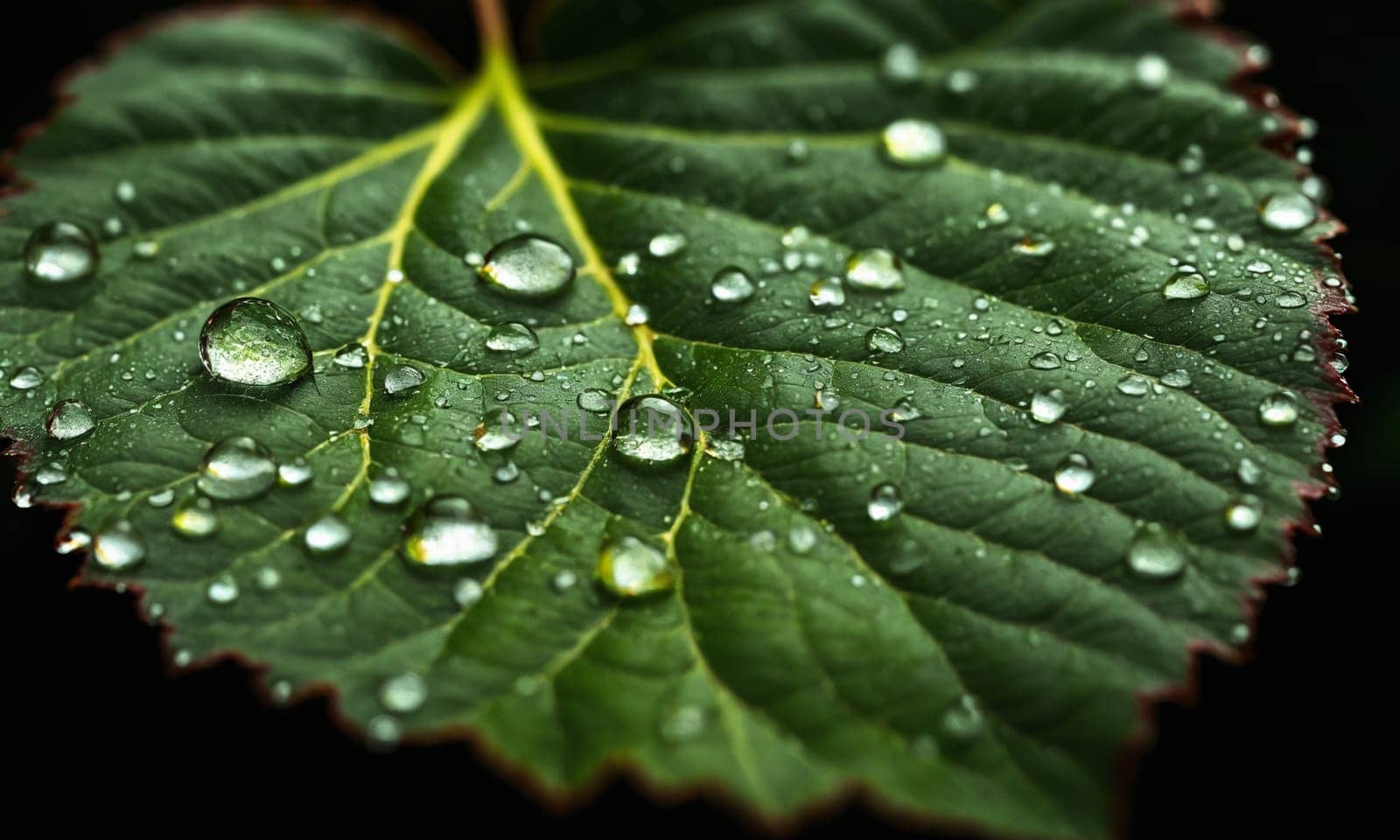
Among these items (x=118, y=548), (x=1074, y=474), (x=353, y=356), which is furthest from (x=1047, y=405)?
(x=118, y=548)

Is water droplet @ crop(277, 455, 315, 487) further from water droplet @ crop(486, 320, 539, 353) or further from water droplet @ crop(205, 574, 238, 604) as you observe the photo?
water droplet @ crop(486, 320, 539, 353)

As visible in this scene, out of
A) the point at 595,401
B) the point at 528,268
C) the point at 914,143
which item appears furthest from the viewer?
the point at 914,143

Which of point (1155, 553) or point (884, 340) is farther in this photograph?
point (884, 340)

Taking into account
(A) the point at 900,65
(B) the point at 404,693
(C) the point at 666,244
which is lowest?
(B) the point at 404,693

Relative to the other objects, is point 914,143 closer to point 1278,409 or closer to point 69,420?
point 1278,409

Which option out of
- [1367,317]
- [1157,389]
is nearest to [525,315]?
[1157,389]

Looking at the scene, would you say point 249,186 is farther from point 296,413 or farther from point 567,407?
point 567,407

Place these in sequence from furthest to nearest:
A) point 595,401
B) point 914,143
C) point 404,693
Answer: point 914,143 → point 595,401 → point 404,693
